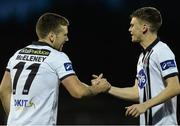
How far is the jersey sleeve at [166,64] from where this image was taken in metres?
4.59

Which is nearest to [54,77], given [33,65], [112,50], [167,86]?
[33,65]

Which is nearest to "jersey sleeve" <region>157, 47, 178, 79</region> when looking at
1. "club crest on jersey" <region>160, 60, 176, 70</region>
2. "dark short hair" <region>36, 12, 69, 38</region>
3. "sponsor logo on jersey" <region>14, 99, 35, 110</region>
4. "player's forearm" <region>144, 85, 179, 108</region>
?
"club crest on jersey" <region>160, 60, 176, 70</region>

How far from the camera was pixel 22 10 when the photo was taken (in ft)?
30.5

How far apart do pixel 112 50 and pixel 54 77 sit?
5.51m

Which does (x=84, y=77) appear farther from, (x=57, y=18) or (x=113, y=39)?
(x=57, y=18)

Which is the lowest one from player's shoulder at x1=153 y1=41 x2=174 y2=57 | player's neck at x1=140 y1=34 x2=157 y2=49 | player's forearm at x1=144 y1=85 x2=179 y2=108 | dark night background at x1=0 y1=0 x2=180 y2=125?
player's forearm at x1=144 y1=85 x2=179 y2=108

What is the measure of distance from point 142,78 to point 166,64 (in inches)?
11.5

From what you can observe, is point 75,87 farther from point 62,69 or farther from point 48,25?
point 48,25

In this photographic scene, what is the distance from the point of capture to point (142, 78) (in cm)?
482

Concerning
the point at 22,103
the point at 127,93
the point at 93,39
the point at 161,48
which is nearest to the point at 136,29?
the point at 161,48

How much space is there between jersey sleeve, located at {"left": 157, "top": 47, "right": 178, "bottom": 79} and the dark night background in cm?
451

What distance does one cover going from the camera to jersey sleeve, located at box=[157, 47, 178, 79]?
15.1 feet

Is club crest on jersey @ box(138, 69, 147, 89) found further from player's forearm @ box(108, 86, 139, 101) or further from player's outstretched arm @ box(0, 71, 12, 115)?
player's outstretched arm @ box(0, 71, 12, 115)

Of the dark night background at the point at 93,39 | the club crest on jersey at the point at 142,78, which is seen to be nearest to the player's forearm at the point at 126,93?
the club crest on jersey at the point at 142,78
